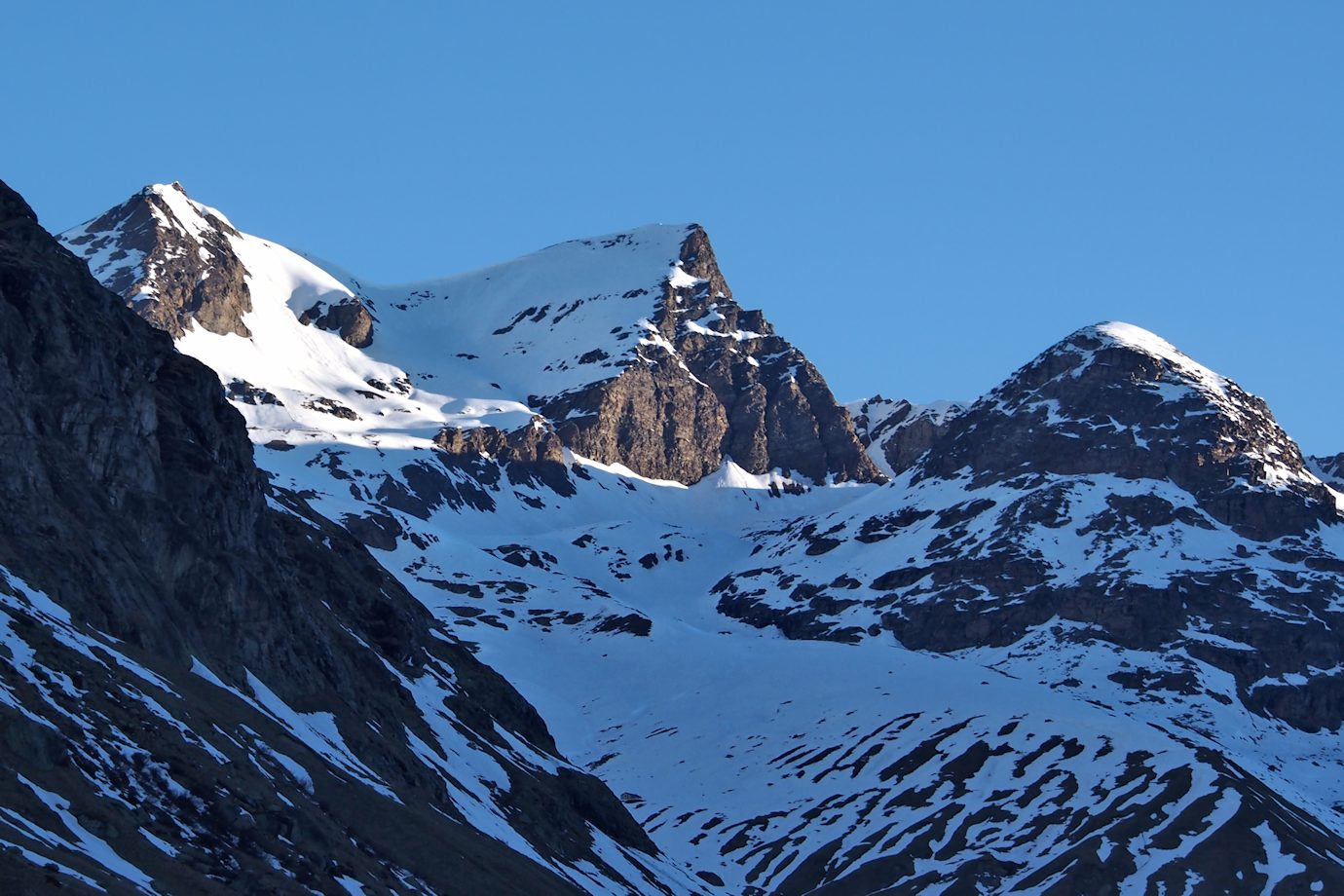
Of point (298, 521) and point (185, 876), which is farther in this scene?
point (298, 521)

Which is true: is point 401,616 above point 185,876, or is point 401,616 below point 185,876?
above

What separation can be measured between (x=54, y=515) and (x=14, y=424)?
520 cm

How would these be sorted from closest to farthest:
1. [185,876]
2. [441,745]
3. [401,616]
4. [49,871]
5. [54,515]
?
[49,871], [185,876], [54,515], [441,745], [401,616]

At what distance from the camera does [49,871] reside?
63.8 meters

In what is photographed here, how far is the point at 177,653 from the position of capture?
348 ft

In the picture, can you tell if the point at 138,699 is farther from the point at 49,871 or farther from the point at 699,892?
the point at 699,892

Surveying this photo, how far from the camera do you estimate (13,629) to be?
3344 inches

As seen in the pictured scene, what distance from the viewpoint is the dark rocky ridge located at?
79750 millimetres

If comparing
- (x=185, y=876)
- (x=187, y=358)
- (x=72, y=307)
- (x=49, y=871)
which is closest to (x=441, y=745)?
(x=187, y=358)

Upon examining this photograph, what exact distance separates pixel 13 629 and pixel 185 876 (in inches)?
623

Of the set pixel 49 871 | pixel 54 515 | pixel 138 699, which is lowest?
pixel 49 871

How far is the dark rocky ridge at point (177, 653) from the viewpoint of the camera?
7975 cm

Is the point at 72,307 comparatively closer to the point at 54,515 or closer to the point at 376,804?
the point at 54,515

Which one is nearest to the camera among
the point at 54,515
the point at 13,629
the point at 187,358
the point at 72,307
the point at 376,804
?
the point at 13,629
